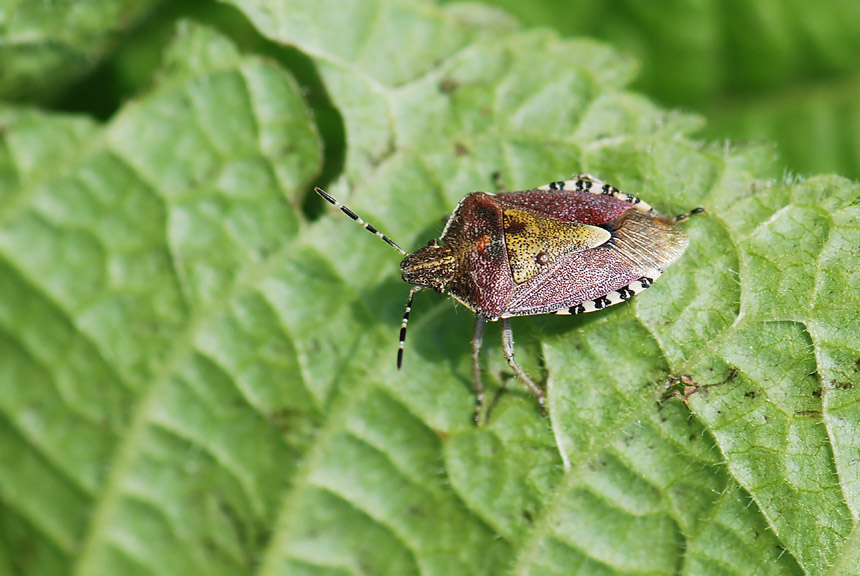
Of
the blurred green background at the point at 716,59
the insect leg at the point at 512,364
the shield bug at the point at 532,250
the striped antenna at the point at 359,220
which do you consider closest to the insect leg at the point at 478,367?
the shield bug at the point at 532,250

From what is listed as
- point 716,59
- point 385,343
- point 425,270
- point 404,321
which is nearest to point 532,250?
point 425,270

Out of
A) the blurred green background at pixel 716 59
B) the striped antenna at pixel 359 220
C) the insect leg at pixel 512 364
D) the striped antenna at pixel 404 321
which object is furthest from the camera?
the blurred green background at pixel 716 59

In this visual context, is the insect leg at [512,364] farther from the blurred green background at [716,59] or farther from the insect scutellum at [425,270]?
the blurred green background at [716,59]

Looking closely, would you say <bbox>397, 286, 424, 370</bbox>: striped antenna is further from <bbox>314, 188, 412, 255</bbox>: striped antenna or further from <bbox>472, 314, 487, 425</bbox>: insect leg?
<bbox>472, 314, 487, 425</bbox>: insect leg

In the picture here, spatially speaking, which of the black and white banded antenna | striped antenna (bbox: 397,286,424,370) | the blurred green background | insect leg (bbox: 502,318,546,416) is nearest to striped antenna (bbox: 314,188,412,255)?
the black and white banded antenna

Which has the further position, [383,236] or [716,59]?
[716,59]

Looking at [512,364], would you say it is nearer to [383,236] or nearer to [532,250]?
[532,250]

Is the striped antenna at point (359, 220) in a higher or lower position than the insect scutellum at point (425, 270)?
higher

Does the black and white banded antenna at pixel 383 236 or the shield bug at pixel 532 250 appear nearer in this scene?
the shield bug at pixel 532 250
